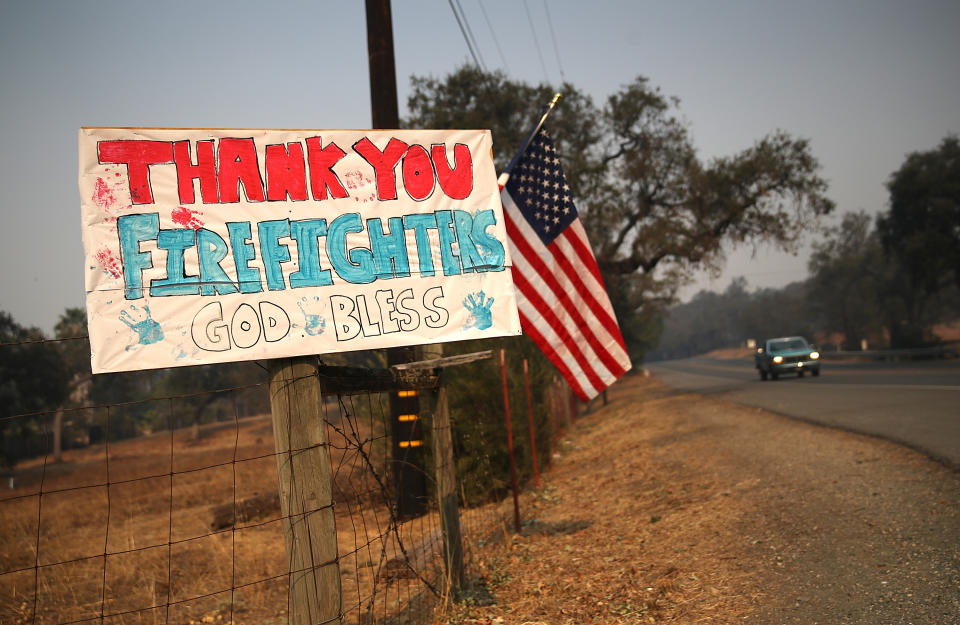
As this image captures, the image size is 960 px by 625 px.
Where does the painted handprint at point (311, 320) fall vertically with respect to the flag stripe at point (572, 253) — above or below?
below

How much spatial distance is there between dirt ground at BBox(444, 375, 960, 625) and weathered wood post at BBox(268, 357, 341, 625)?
1853 millimetres

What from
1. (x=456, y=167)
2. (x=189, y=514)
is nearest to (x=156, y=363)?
(x=456, y=167)

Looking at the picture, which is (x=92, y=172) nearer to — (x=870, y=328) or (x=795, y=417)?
(x=795, y=417)

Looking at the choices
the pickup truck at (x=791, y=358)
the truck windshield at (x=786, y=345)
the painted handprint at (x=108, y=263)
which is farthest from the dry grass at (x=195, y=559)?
the truck windshield at (x=786, y=345)

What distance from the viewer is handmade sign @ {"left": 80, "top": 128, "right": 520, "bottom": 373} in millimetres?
3768

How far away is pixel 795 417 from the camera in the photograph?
14.7 meters

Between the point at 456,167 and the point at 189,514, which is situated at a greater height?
the point at 456,167

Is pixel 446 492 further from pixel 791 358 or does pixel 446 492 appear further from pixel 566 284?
pixel 791 358

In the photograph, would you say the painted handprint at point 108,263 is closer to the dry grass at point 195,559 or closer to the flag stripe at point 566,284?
the dry grass at point 195,559

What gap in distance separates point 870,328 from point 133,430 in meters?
73.0

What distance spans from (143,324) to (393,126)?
634cm

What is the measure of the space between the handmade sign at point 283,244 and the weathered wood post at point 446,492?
1.82 meters

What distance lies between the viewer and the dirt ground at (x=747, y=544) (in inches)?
193

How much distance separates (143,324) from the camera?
3.74 metres
